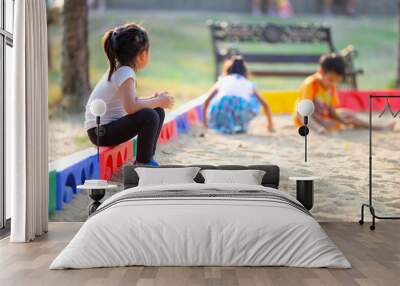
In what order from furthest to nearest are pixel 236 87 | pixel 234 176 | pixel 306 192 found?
pixel 236 87
pixel 306 192
pixel 234 176

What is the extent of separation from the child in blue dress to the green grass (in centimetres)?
13

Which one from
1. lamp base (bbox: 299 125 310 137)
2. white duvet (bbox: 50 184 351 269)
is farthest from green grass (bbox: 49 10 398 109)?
white duvet (bbox: 50 184 351 269)

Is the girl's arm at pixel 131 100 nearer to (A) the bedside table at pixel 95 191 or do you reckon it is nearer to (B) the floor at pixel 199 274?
(A) the bedside table at pixel 95 191

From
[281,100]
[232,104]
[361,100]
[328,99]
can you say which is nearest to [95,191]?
[232,104]

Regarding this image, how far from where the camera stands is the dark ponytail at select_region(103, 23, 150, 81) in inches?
293

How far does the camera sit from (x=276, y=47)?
7812mm

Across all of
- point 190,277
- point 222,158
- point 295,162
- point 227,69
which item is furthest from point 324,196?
point 190,277

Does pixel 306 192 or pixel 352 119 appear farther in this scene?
pixel 352 119

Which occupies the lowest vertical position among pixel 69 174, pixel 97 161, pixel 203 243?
pixel 203 243

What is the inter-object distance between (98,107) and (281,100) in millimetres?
2029

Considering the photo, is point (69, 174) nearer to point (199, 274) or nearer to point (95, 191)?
point (95, 191)

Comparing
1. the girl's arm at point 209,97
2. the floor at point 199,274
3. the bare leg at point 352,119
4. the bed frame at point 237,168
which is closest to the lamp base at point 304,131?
the bare leg at point 352,119

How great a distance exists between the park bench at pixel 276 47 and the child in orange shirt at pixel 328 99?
0.09 metres

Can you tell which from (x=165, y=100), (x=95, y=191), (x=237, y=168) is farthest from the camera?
(x=165, y=100)
